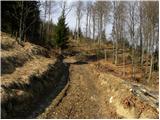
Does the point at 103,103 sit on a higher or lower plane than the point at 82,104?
lower

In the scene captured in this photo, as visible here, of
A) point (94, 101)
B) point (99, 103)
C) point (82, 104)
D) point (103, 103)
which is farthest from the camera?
point (94, 101)

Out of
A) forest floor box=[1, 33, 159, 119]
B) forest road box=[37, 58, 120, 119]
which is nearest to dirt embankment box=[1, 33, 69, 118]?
forest floor box=[1, 33, 159, 119]

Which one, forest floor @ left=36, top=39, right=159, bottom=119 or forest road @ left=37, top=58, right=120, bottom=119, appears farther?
forest floor @ left=36, top=39, right=159, bottom=119

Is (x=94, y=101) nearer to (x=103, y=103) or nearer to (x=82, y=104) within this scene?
(x=103, y=103)

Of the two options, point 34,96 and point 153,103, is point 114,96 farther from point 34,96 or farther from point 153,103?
point 34,96

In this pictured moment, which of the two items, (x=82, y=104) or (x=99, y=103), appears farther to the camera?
(x=99, y=103)

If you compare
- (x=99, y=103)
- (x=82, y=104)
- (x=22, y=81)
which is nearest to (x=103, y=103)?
(x=99, y=103)

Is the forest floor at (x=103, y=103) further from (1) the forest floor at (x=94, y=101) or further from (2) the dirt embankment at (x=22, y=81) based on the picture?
(2) the dirt embankment at (x=22, y=81)

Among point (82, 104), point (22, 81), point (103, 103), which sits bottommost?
point (103, 103)

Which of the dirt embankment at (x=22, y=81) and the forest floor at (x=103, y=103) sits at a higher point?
the dirt embankment at (x=22, y=81)

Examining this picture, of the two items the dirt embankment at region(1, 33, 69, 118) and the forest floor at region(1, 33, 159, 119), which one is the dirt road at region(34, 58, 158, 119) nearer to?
the forest floor at region(1, 33, 159, 119)

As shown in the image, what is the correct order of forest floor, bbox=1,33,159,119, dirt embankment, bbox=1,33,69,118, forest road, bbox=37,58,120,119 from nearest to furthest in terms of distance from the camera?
dirt embankment, bbox=1,33,69,118, forest road, bbox=37,58,120,119, forest floor, bbox=1,33,159,119

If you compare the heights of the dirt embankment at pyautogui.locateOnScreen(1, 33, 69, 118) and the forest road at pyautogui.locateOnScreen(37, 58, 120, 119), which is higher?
the dirt embankment at pyautogui.locateOnScreen(1, 33, 69, 118)

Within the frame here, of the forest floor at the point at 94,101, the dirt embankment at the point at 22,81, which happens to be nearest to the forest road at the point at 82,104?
the forest floor at the point at 94,101
